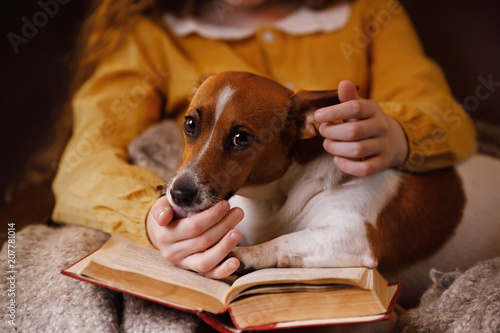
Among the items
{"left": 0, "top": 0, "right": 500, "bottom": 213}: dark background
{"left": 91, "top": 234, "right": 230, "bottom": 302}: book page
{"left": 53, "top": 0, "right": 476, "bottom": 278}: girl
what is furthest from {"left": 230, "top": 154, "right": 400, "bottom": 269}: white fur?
{"left": 0, "top": 0, "right": 500, "bottom": 213}: dark background

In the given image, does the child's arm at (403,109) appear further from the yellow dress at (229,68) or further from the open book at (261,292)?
the open book at (261,292)

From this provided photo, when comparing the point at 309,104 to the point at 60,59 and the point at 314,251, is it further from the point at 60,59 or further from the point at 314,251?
the point at 60,59

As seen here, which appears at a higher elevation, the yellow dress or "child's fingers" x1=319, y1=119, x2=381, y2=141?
"child's fingers" x1=319, y1=119, x2=381, y2=141

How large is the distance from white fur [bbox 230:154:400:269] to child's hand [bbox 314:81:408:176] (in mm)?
81

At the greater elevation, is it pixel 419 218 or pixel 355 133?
pixel 355 133

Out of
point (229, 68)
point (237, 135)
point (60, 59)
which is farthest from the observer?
point (60, 59)

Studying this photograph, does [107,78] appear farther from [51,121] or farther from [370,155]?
[370,155]

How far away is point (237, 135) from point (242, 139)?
0.05ft

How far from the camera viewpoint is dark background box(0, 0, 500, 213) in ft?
7.21

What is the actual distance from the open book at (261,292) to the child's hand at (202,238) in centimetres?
4

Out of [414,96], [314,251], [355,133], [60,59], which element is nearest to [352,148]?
[355,133]

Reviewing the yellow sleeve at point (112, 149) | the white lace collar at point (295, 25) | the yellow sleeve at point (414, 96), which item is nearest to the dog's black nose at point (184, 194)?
the yellow sleeve at point (112, 149)

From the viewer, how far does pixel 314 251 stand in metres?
1.02

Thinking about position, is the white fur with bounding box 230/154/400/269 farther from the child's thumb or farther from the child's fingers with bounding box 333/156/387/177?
the child's thumb
